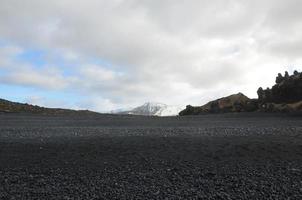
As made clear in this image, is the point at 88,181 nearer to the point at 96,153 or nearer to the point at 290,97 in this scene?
the point at 96,153

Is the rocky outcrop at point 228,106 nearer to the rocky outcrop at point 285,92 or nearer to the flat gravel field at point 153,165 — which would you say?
the rocky outcrop at point 285,92

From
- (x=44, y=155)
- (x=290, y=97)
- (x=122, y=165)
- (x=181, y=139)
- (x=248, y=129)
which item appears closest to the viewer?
(x=122, y=165)

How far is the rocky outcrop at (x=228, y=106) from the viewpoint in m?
27.4

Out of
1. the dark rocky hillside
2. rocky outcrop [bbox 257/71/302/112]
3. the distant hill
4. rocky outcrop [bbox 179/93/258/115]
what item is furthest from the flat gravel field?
the distant hill

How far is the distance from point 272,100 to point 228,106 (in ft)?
9.32

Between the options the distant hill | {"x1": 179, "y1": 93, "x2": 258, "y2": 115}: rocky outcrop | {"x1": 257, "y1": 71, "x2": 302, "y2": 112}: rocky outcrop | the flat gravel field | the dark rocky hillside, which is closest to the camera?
the flat gravel field

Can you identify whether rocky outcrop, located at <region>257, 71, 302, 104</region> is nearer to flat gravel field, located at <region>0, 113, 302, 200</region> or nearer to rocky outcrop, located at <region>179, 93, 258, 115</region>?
rocky outcrop, located at <region>179, 93, 258, 115</region>

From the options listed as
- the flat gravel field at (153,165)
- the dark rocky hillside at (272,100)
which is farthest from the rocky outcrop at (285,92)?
the flat gravel field at (153,165)

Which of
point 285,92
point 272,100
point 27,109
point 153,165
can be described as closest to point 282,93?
point 285,92

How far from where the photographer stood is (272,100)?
26.9 m

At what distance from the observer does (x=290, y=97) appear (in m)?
26.4

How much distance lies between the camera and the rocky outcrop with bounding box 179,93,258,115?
89.9ft

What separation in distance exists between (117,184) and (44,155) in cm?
299

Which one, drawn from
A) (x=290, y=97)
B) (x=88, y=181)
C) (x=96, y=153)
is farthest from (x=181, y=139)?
(x=290, y=97)
